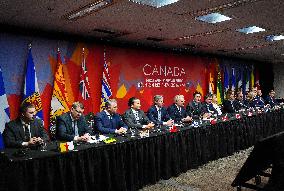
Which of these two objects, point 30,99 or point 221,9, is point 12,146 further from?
point 221,9

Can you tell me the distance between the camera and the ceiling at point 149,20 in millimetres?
3719

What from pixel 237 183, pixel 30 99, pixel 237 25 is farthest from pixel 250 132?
pixel 30 99

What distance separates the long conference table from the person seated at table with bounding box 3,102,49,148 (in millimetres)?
229

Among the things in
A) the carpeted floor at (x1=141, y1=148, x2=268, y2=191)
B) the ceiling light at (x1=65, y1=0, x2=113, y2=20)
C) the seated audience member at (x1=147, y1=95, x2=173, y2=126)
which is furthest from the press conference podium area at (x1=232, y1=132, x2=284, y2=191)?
the seated audience member at (x1=147, y1=95, x2=173, y2=126)

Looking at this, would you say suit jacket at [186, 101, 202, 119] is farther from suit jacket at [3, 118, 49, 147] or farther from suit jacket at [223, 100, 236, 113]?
suit jacket at [3, 118, 49, 147]

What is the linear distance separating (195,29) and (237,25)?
2.55 feet

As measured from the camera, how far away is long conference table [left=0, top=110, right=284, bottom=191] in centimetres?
283

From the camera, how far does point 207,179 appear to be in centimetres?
422

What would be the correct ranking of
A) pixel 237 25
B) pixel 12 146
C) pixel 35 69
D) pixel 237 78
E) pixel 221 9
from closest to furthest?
pixel 12 146 → pixel 221 9 → pixel 237 25 → pixel 35 69 → pixel 237 78

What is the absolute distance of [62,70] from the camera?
5762 millimetres

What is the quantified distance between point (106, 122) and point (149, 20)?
186 centimetres

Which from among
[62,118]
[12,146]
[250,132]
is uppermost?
[62,118]

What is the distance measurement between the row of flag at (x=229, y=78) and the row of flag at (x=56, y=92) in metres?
4.79

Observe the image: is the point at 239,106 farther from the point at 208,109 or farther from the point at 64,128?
the point at 64,128
